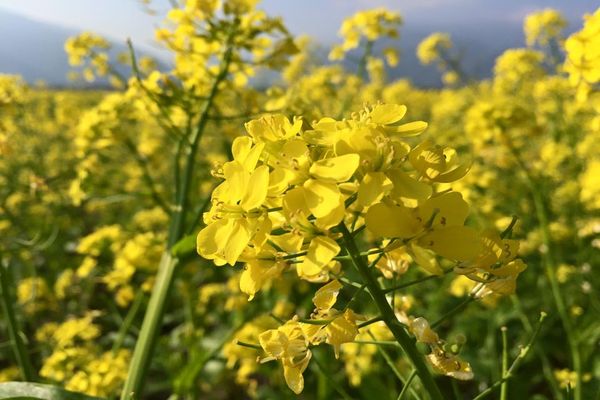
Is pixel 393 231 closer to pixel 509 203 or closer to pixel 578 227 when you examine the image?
pixel 578 227

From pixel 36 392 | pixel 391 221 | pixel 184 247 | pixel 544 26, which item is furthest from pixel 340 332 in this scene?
pixel 544 26

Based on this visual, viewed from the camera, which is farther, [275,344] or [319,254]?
[275,344]

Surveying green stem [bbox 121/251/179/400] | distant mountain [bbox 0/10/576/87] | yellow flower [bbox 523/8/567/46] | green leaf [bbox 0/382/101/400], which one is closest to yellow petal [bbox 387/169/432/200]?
green leaf [bbox 0/382/101/400]

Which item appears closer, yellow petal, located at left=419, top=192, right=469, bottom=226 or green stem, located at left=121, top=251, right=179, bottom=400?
yellow petal, located at left=419, top=192, right=469, bottom=226

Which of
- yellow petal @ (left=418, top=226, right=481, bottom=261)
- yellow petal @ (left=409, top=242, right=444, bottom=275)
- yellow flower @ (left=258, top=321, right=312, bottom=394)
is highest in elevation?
yellow petal @ (left=418, top=226, right=481, bottom=261)

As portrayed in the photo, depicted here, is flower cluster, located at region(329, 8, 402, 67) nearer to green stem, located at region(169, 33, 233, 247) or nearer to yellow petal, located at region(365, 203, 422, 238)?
green stem, located at region(169, 33, 233, 247)

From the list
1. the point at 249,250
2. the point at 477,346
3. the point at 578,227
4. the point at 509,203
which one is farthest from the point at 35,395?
the point at 509,203

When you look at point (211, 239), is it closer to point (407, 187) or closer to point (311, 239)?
point (311, 239)
